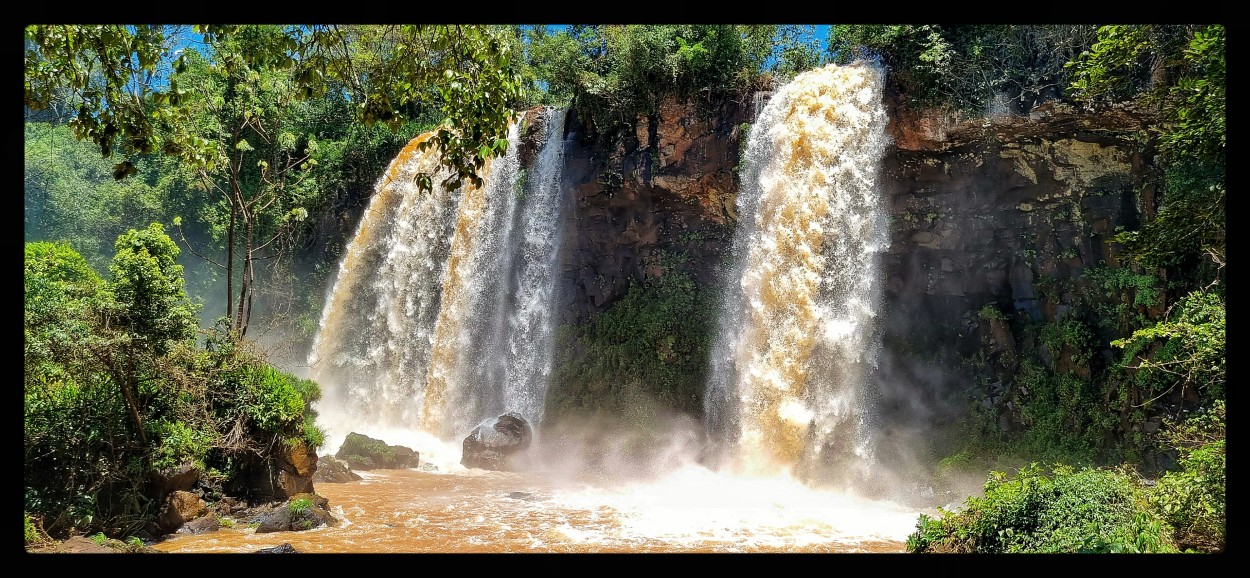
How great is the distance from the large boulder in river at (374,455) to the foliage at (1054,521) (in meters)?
9.59

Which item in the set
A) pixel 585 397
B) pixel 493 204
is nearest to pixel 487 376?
pixel 585 397

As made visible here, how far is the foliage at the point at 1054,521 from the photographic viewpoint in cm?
596

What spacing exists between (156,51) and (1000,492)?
7.65m

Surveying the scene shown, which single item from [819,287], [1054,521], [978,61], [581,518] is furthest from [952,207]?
[581,518]

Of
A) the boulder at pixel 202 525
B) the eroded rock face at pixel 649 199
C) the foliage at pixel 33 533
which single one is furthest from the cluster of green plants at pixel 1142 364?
the foliage at pixel 33 533

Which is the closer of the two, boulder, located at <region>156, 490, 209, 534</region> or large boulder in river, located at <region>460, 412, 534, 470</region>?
boulder, located at <region>156, 490, 209, 534</region>

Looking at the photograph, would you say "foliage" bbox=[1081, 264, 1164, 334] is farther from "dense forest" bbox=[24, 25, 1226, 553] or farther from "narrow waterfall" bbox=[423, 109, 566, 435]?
"narrow waterfall" bbox=[423, 109, 566, 435]

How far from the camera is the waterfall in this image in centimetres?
1221

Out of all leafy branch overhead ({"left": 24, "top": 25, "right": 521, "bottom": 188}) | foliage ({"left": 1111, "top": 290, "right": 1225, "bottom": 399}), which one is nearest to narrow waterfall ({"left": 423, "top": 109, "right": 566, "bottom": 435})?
leafy branch overhead ({"left": 24, "top": 25, "right": 521, "bottom": 188})

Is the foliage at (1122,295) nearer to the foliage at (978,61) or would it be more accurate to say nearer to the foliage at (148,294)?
the foliage at (978,61)

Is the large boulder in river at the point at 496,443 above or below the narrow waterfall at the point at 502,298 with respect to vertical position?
below

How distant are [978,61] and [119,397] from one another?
11803mm

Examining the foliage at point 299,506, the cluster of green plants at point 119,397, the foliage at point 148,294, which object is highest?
the foliage at point 148,294

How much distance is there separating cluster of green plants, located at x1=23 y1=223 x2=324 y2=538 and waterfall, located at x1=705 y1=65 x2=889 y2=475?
7.52 metres
